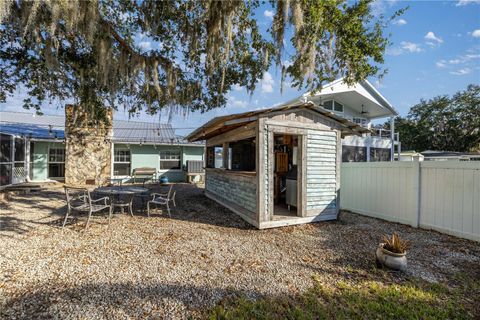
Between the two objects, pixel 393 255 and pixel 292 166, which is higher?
pixel 292 166

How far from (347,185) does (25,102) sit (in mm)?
10427

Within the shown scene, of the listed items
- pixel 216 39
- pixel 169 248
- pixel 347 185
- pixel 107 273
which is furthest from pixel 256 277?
pixel 347 185

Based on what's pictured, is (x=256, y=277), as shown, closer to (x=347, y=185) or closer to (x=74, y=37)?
(x=347, y=185)

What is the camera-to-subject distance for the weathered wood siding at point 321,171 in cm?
580

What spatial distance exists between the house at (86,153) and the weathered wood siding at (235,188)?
5.87m

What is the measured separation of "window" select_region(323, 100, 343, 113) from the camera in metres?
13.2

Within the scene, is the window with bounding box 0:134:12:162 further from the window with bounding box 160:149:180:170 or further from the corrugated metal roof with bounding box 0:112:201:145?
the window with bounding box 160:149:180:170

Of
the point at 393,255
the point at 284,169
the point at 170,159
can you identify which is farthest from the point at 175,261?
the point at 170,159

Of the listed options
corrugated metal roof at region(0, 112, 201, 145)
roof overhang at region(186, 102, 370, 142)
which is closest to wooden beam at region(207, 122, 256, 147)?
roof overhang at region(186, 102, 370, 142)

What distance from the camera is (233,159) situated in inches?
365

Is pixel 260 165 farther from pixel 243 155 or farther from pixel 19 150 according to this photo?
pixel 19 150

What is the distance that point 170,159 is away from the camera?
1431cm

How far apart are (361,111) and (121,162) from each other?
14.8 m

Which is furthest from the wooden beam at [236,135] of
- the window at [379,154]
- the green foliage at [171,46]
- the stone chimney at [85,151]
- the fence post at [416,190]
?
the window at [379,154]
